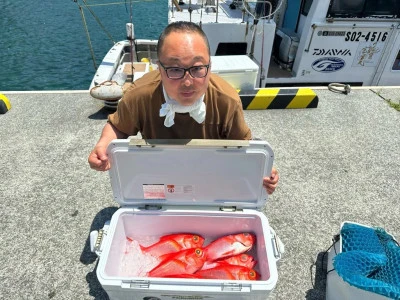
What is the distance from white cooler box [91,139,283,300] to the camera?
5.11 ft

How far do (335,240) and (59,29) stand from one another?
17.3m

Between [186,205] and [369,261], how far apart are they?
1.35 meters

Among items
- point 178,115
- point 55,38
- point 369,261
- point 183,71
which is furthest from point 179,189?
point 55,38

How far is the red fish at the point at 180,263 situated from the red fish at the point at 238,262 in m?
0.05

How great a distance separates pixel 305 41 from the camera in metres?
6.48

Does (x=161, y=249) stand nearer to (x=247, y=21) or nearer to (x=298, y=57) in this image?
(x=247, y=21)

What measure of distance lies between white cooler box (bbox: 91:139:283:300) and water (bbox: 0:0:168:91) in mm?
7428

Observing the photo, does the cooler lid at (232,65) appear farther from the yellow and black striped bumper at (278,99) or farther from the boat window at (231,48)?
the boat window at (231,48)

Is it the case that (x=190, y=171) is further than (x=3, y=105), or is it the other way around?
(x=3, y=105)

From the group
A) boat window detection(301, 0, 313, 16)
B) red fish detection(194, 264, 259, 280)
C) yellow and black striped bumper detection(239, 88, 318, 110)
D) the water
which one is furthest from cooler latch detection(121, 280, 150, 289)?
the water

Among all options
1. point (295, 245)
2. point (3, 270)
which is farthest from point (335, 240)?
point (3, 270)

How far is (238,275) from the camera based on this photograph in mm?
1869

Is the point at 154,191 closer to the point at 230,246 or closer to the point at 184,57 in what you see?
the point at 230,246

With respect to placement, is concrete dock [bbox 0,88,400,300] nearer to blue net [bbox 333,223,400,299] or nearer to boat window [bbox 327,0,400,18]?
blue net [bbox 333,223,400,299]
